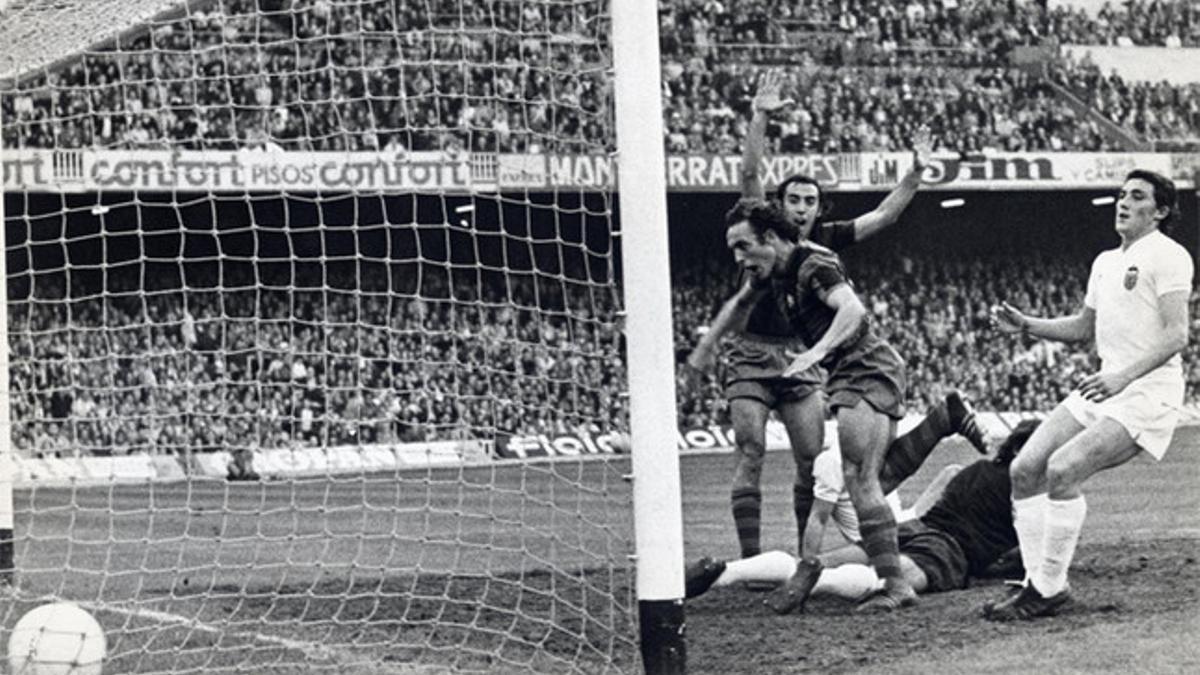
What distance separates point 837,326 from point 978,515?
1443mm

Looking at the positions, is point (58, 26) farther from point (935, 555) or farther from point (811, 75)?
point (811, 75)

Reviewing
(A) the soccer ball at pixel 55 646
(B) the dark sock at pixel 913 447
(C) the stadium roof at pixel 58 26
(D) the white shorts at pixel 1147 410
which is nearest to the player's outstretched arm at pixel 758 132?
(B) the dark sock at pixel 913 447

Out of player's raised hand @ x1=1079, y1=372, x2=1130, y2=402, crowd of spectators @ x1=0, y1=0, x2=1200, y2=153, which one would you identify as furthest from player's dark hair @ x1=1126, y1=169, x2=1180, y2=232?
crowd of spectators @ x1=0, y1=0, x2=1200, y2=153

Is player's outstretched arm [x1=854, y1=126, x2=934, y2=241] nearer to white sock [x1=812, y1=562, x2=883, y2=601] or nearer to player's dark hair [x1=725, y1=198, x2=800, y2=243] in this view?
player's dark hair [x1=725, y1=198, x2=800, y2=243]

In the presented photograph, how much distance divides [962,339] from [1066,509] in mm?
26719

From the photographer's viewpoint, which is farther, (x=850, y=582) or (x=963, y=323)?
(x=963, y=323)

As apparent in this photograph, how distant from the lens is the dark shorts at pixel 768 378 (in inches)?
326

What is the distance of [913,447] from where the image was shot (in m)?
8.24

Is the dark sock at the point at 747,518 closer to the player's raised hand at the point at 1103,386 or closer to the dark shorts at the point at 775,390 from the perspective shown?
the dark shorts at the point at 775,390

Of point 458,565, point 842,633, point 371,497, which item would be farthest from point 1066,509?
point 371,497

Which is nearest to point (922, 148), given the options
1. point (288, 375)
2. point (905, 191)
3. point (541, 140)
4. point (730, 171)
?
point (905, 191)

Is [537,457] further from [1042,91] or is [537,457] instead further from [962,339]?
[1042,91]

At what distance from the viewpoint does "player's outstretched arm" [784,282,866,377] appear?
23.3 feet

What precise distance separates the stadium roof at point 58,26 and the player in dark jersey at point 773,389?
298 centimetres
